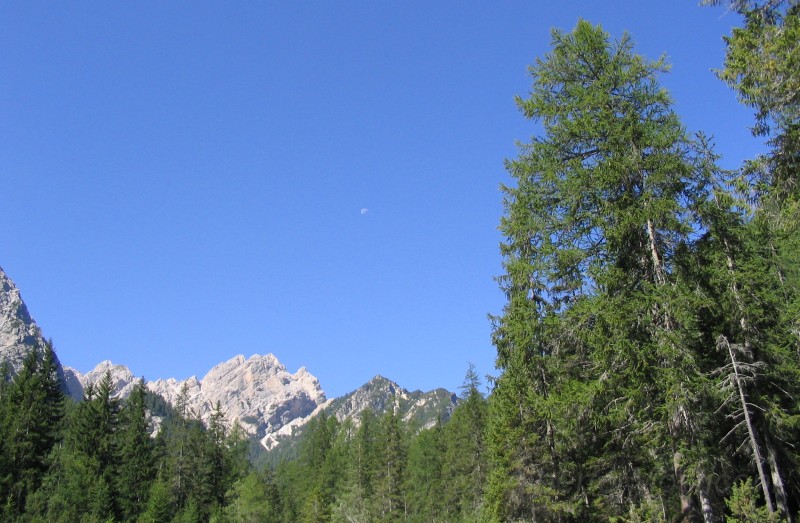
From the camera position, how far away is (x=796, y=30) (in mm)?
11078

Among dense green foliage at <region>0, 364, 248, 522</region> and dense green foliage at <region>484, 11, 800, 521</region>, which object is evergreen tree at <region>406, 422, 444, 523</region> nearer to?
dense green foliage at <region>0, 364, 248, 522</region>

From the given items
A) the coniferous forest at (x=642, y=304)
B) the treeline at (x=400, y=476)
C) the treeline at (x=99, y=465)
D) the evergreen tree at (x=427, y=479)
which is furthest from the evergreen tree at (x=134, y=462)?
the coniferous forest at (x=642, y=304)

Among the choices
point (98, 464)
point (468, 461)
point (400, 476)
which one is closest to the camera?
point (468, 461)

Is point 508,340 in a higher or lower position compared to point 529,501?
higher

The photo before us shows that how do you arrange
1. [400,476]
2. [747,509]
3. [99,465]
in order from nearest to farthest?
[747,509] < [99,465] < [400,476]

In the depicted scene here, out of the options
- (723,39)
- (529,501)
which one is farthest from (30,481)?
(723,39)

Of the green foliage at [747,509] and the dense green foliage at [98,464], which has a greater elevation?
the dense green foliage at [98,464]

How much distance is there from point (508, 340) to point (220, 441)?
2207 inches

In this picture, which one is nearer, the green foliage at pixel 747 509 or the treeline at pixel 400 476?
the green foliage at pixel 747 509

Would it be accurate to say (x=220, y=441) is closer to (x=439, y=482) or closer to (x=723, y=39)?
(x=439, y=482)

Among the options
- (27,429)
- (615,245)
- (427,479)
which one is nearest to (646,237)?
(615,245)

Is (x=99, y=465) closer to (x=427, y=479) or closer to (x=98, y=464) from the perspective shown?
(x=98, y=464)

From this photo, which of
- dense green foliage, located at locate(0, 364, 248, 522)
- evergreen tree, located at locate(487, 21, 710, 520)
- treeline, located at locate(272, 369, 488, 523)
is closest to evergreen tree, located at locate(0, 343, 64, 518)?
dense green foliage, located at locate(0, 364, 248, 522)

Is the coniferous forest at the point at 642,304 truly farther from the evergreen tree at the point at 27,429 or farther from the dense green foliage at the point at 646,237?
the evergreen tree at the point at 27,429
